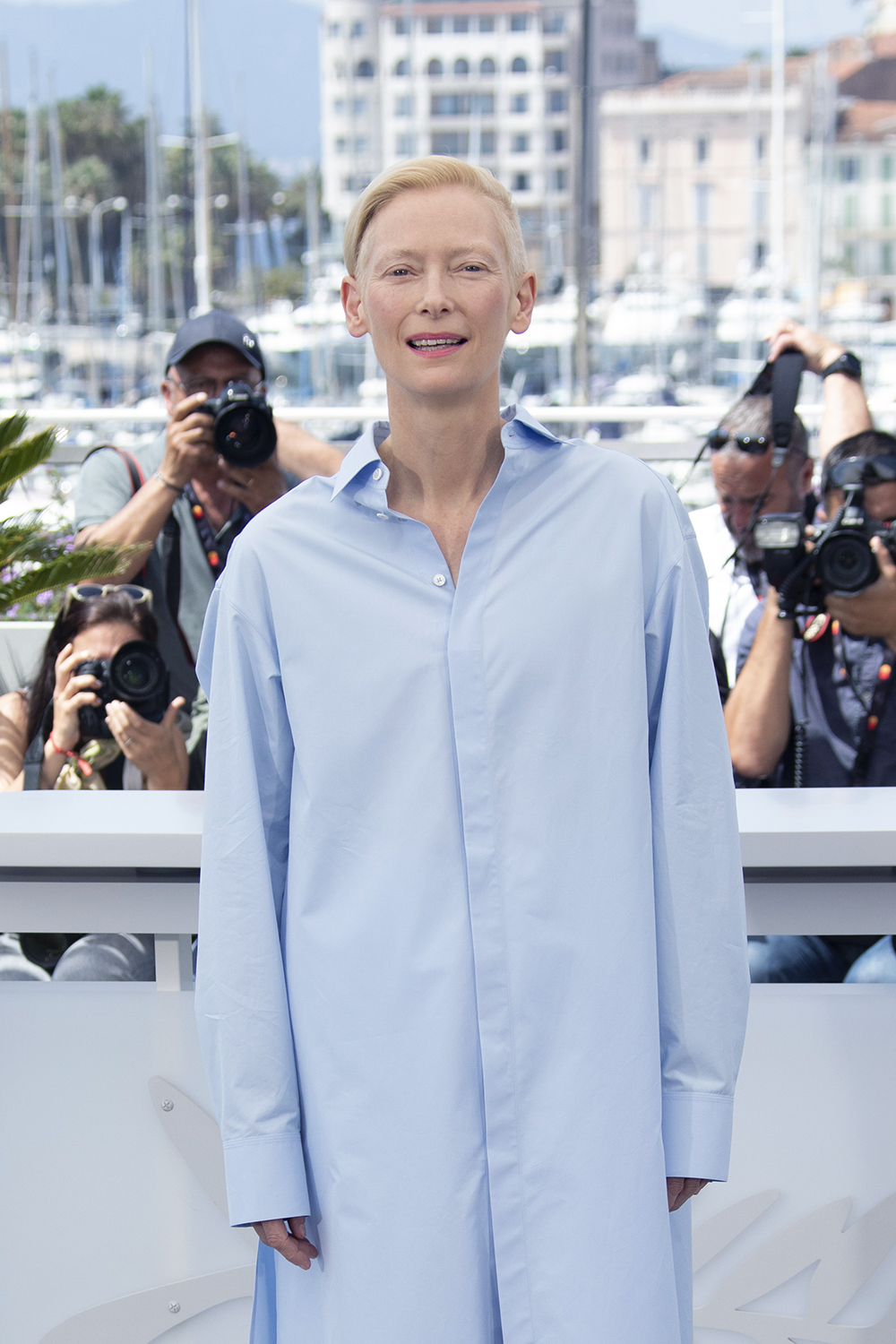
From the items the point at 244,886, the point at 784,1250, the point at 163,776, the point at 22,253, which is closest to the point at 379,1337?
the point at 244,886

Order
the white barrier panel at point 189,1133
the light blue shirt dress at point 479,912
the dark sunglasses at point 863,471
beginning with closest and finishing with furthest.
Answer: the light blue shirt dress at point 479,912, the white barrier panel at point 189,1133, the dark sunglasses at point 863,471

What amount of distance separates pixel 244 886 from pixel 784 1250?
2.65ft

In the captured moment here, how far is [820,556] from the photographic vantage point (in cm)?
219

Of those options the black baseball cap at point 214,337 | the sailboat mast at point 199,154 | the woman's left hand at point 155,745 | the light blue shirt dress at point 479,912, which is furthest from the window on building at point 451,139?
the light blue shirt dress at point 479,912

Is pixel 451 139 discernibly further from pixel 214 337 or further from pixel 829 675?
pixel 829 675

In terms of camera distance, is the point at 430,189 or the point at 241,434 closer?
the point at 430,189

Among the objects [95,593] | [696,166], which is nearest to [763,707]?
[95,593]

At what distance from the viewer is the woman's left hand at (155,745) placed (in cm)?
212

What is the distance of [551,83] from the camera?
3409 cm

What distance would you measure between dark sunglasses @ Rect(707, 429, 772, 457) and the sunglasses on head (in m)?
1.23

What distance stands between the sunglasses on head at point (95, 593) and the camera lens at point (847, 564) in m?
1.24

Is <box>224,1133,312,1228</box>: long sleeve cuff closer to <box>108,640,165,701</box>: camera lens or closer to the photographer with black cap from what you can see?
<box>108,640,165,701</box>: camera lens

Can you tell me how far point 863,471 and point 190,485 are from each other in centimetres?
142

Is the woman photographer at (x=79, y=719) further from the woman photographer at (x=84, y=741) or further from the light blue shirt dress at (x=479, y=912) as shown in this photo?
the light blue shirt dress at (x=479, y=912)
